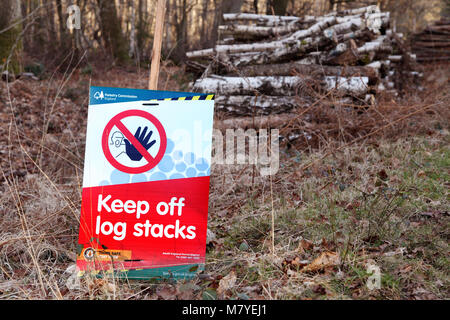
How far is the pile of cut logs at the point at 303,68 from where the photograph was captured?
5.89 meters

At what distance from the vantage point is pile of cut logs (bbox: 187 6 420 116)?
589 cm

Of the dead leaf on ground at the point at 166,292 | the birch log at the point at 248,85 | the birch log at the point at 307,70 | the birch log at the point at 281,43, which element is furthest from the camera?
the birch log at the point at 281,43

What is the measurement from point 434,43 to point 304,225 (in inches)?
A: 556

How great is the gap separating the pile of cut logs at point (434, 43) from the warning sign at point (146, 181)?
14.5 metres

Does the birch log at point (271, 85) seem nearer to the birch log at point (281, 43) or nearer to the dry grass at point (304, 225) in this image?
the dry grass at point (304, 225)

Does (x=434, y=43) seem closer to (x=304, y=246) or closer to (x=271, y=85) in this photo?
(x=271, y=85)

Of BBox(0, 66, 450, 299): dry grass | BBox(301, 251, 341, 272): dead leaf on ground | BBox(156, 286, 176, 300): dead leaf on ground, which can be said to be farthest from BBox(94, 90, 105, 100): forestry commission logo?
BBox(301, 251, 341, 272): dead leaf on ground

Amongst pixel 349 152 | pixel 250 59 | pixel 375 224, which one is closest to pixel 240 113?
pixel 250 59

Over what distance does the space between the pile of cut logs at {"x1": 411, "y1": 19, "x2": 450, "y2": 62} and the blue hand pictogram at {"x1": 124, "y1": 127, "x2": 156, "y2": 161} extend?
14.6 m

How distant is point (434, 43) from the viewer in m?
14.3

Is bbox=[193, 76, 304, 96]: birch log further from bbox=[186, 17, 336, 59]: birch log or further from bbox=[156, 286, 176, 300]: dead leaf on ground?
bbox=[156, 286, 176, 300]: dead leaf on ground

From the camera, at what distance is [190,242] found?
2.33m

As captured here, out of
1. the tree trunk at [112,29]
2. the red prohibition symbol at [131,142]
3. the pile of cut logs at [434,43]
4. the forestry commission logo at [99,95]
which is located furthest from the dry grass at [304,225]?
the tree trunk at [112,29]
